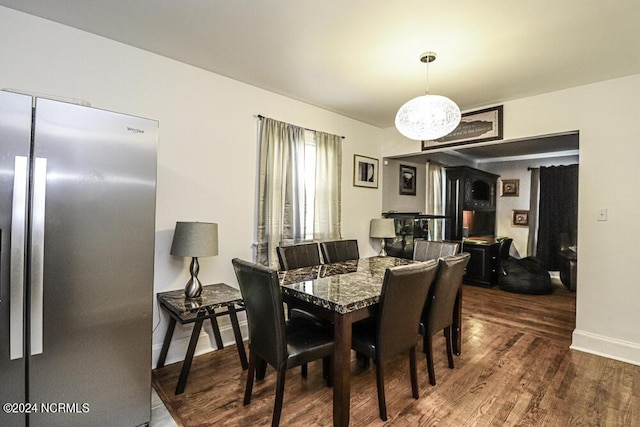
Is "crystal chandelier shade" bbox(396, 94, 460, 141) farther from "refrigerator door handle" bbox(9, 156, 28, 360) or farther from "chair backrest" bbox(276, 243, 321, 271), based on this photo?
"refrigerator door handle" bbox(9, 156, 28, 360)

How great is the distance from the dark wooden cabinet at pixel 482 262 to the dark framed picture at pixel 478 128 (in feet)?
7.57

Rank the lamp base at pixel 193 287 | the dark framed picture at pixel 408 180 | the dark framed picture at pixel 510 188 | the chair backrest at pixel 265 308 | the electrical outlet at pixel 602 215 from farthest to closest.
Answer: the dark framed picture at pixel 510 188
the dark framed picture at pixel 408 180
the electrical outlet at pixel 602 215
the lamp base at pixel 193 287
the chair backrest at pixel 265 308

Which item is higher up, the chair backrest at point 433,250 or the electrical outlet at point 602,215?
the electrical outlet at point 602,215

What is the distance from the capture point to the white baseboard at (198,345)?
253 centimetres

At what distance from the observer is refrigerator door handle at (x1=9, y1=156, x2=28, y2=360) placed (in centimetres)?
136

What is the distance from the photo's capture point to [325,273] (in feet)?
8.07

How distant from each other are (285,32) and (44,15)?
156 centimetres

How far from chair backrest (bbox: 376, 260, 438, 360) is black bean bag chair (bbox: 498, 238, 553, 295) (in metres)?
3.67

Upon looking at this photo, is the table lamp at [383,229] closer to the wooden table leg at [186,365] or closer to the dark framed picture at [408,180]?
the dark framed picture at [408,180]

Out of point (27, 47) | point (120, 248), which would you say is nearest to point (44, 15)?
point (27, 47)

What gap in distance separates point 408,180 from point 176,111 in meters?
3.70

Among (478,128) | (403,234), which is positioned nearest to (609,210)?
(478,128)

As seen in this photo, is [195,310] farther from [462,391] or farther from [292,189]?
[462,391]

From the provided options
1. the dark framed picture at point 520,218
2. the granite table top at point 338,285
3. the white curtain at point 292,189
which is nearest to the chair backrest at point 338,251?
the granite table top at point 338,285
